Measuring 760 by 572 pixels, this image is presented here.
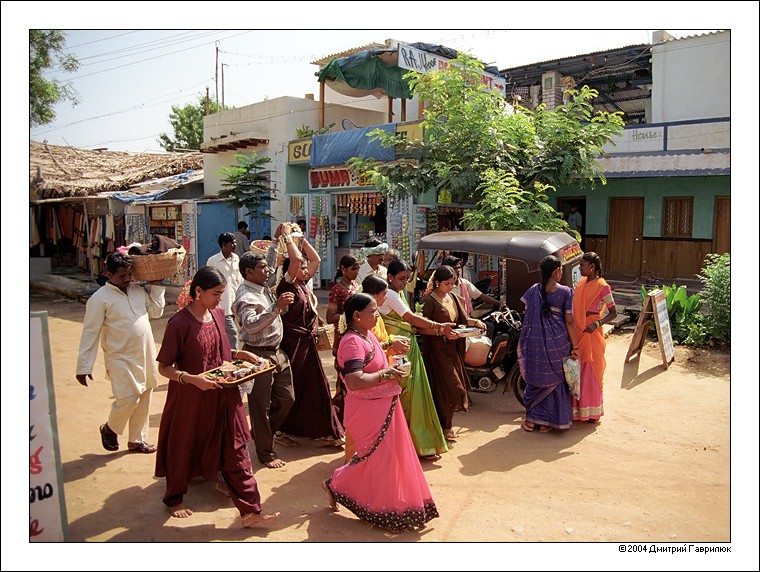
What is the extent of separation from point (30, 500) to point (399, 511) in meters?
2.09

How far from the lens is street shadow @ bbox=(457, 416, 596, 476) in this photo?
5095 mm

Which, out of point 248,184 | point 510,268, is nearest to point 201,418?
point 510,268

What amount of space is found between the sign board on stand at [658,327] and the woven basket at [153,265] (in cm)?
606

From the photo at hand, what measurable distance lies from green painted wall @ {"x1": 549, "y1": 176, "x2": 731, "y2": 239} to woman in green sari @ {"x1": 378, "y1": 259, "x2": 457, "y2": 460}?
11361mm

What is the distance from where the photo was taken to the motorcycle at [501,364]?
6.54 m

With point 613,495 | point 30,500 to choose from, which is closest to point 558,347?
point 613,495

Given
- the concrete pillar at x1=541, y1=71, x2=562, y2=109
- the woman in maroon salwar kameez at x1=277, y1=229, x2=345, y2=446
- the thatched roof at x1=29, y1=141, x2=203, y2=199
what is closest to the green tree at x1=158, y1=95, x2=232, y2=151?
the thatched roof at x1=29, y1=141, x2=203, y2=199

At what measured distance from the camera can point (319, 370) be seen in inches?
215

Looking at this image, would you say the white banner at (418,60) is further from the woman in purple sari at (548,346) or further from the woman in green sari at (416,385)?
the woman in green sari at (416,385)

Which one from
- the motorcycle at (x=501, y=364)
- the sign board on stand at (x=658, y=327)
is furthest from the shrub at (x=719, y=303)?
the motorcycle at (x=501, y=364)

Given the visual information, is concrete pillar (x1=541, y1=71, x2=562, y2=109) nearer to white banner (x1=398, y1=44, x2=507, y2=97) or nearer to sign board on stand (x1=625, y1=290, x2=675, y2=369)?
white banner (x1=398, y1=44, x2=507, y2=97)

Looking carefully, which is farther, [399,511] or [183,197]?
[183,197]

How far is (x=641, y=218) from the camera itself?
15.3 m

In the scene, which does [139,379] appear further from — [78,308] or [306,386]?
[78,308]
